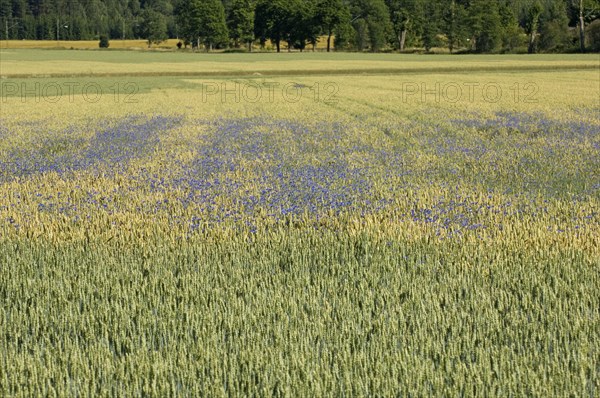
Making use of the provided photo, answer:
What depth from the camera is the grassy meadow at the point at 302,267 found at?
473 cm

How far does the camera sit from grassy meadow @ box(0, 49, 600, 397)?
473cm

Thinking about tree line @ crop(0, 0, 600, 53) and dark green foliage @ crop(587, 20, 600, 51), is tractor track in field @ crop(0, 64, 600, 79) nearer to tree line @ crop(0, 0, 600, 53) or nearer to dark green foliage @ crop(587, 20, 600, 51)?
dark green foliage @ crop(587, 20, 600, 51)

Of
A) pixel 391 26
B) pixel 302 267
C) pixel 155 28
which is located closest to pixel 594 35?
pixel 391 26

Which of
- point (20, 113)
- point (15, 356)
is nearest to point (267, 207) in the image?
point (15, 356)

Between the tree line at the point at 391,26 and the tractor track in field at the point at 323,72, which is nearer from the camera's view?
the tractor track in field at the point at 323,72

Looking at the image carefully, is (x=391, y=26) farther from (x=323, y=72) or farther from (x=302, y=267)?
(x=302, y=267)

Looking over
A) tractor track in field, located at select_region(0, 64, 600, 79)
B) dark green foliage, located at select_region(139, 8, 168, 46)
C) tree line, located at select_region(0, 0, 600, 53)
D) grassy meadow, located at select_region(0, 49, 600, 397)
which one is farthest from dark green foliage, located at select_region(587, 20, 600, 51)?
dark green foliage, located at select_region(139, 8, 168, 46)

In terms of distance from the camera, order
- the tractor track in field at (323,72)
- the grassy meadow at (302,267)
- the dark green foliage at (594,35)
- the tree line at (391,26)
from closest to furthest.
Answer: the grassy meadow at (302,267) → the tractor track in field at (323,72) → the dark green foliage at (594,35) → the tree line at (391,26)

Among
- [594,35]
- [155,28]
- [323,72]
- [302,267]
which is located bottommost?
[302,267]

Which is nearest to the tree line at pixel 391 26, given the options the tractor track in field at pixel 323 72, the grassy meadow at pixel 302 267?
the tractor track in field at pixel 323 72

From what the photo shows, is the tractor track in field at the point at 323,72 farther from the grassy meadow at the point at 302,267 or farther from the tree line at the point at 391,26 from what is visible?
the tree line at the point at 391,26

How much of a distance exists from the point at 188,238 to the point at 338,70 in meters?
58.7

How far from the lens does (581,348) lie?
5039 millimetres

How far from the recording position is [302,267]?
723cm
